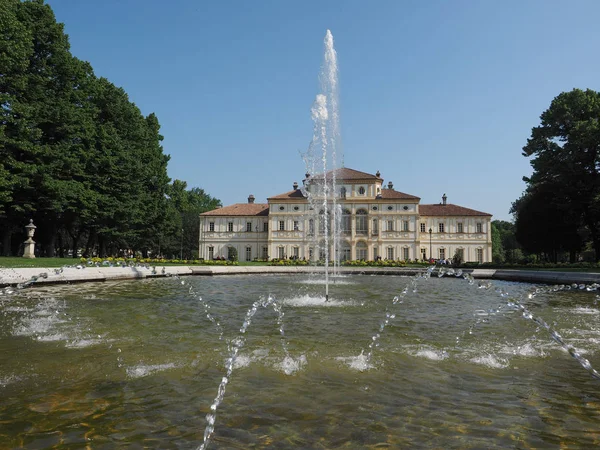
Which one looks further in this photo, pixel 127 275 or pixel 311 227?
pixel 311 227

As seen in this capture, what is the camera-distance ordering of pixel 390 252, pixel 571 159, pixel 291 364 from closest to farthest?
pixel 291 364, pixel 571 159, pixel 390 252

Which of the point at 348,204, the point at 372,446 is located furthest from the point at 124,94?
the point at 372,446

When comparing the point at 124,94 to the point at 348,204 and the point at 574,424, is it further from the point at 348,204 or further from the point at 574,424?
the point at 574,424

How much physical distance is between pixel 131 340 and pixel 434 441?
15.0 ft

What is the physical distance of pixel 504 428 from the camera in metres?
3.34

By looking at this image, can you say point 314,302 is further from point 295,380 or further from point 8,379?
point 8,379

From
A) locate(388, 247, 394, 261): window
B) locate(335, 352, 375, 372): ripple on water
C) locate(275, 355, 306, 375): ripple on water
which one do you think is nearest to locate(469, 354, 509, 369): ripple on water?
locate(335, 352, 375, 372): ripple on water

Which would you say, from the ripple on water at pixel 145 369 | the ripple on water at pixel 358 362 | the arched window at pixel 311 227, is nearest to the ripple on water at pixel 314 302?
the ripple on water at pixel 358 362

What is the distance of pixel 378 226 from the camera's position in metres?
53.2

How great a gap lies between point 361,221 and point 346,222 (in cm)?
180

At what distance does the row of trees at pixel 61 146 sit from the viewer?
23500 millimetres

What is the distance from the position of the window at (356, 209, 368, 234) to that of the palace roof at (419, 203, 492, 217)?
720cm

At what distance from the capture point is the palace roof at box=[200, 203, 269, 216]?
2290 inches

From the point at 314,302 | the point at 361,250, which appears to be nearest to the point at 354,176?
the point at 361,250
